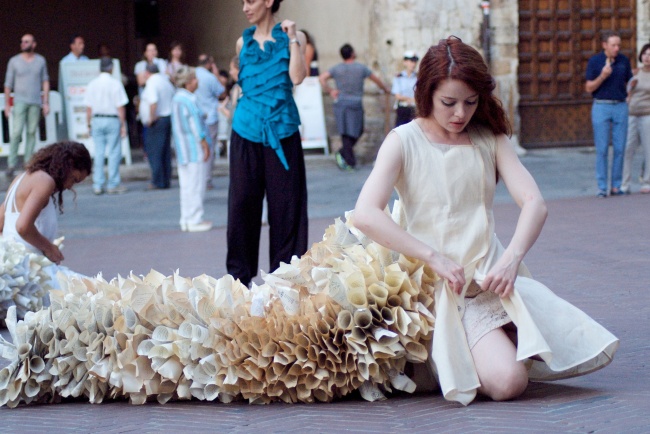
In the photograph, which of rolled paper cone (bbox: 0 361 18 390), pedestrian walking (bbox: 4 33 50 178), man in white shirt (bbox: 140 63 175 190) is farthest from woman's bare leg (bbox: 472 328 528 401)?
pedestrian walking (bbox: 4 33 50 178)

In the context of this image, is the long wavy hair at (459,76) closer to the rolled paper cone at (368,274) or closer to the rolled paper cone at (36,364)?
the rolled paper cone at (368,274)

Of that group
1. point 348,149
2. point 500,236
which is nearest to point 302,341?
point 500,236

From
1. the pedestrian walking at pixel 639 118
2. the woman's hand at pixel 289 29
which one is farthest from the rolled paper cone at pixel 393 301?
the pedestrian walking at pixel 639 118

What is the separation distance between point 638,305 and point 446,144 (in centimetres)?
239

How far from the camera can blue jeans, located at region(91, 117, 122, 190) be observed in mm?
14984

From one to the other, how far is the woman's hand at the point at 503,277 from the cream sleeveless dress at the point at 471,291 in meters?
0.05

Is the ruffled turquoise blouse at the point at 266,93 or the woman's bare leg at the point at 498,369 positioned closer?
the woman's bare leg at the point at 498,369

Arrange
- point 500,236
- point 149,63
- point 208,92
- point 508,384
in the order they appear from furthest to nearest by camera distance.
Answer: point 149,63 → point 208,92 → point 500,236 → point 508,384

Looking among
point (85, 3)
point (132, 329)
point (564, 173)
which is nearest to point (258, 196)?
point (132, 329)

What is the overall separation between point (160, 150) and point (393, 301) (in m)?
11.3

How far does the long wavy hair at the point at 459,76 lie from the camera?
434 centimetres

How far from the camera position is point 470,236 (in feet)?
14.5

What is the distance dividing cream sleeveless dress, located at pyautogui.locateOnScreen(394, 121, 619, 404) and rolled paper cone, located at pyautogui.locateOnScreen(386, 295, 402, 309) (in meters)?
0.14

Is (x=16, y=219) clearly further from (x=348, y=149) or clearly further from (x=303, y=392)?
(x=348, y=149)
